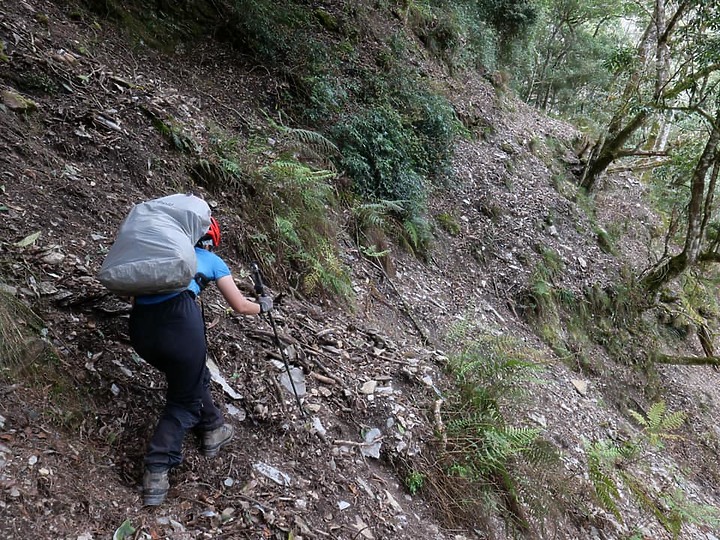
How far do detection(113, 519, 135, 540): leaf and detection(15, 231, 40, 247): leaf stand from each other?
7.03ft

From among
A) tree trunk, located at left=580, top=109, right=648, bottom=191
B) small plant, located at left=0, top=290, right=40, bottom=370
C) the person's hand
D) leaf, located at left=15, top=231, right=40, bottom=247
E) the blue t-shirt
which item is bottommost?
small plant, located at left=0, top=290, right=40, bottom=370

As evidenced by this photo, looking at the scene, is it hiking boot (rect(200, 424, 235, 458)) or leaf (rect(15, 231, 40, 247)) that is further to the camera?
leaf (rect(15, 231, 40, 247))

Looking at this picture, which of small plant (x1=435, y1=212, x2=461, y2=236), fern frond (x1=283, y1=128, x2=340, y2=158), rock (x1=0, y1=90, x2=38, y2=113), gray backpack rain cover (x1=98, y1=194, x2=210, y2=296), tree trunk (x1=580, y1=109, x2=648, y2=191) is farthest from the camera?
tree trunk (x1=580, y1=109, x2=648, y2=191)

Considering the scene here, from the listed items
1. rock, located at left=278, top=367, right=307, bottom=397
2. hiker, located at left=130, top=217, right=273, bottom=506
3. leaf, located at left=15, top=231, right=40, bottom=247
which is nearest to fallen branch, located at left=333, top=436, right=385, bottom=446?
rock, located at left=278, top=367, right=307, bottom=397

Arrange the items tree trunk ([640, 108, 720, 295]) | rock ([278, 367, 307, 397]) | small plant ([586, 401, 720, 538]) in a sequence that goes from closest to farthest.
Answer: rock ([278, 367, 307, 397]) → small plant ([586, 401, 720, 538]) → tree trunk ([640, 108, 720, 295])

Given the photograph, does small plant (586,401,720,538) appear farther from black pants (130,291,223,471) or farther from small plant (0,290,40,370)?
small plant (0,290,40,370)

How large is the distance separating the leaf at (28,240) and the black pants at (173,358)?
141 cm

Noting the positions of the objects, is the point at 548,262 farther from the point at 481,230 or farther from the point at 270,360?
the point at 270,360

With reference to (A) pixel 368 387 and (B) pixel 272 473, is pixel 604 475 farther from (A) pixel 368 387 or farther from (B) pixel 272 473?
(B) pixel 272 473

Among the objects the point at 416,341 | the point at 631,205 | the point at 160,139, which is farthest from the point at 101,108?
the point at 631,205

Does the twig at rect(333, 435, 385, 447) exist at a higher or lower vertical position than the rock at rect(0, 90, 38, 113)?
lower

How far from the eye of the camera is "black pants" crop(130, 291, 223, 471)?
2.69 meters

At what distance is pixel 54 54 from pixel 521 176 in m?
9.98

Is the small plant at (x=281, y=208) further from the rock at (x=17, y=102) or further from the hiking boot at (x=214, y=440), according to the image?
the hiking boot at (x=214, y=440)
